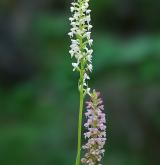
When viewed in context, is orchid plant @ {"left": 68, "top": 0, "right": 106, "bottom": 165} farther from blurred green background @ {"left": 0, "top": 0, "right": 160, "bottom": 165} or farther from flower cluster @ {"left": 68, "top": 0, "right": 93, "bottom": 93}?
blurred green background @ {"left": 0, "top": 0, "right": 160, "bottom": 165}

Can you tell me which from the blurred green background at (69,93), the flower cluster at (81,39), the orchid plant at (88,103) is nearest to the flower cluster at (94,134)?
the orchid plant at (88,103)

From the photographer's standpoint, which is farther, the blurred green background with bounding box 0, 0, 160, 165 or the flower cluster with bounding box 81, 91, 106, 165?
the blurred green background with bounding box 0, 0, 160, 165

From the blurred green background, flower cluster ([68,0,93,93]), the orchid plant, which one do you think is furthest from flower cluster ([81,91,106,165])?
the blurred green background

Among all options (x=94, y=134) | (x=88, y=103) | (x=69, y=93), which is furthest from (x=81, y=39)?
(x=69, y=93)

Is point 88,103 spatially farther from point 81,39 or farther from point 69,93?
point 69,93

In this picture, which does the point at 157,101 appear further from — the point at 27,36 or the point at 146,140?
the point at 27,36
